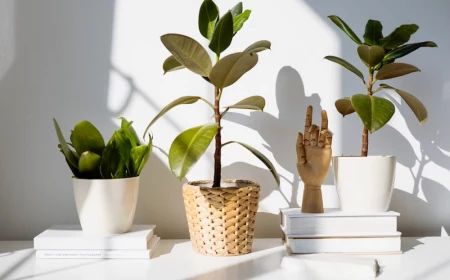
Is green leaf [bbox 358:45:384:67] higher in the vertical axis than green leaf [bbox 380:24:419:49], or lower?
lower

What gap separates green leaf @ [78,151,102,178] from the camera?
1311 mm

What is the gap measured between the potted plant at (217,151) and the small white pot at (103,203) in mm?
169

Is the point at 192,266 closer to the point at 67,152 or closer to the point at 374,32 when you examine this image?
the point at 67,152

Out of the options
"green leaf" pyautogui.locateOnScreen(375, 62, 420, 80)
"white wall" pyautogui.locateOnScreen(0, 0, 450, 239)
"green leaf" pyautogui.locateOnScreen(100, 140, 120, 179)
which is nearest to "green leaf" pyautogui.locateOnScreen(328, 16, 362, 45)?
"green leaf" pyautogui.locateOnScreen(375, 62, 420, 80)

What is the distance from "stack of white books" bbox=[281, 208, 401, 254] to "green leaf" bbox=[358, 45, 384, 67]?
423 millimetres

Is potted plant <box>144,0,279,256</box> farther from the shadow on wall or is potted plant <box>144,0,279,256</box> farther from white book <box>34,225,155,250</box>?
the shadow on wall

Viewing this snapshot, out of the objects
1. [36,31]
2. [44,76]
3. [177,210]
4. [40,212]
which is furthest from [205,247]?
[36,31]

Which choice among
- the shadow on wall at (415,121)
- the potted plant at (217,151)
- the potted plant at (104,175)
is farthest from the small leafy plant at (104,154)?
the shadow on wall at (415,121)

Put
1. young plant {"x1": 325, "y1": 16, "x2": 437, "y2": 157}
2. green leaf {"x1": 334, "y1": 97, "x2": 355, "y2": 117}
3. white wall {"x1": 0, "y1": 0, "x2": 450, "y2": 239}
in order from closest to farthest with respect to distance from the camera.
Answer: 1. young plant {"x1": 325, "y1": 16, "x2": 437, "y2": 157}
2. green leaf {"x1": 334, "y1": 97, "x2": 355, "y2": 117}
3. white wall {"x1": 0, "y1": 0, "x2": 450, "y2": 239}

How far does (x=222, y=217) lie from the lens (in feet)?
4.29

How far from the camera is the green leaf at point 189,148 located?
3.85 ft

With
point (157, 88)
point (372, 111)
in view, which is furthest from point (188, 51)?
point (372, 111)

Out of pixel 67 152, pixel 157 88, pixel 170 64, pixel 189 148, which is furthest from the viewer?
pixel 157 88

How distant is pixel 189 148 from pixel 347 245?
51 centimetres
